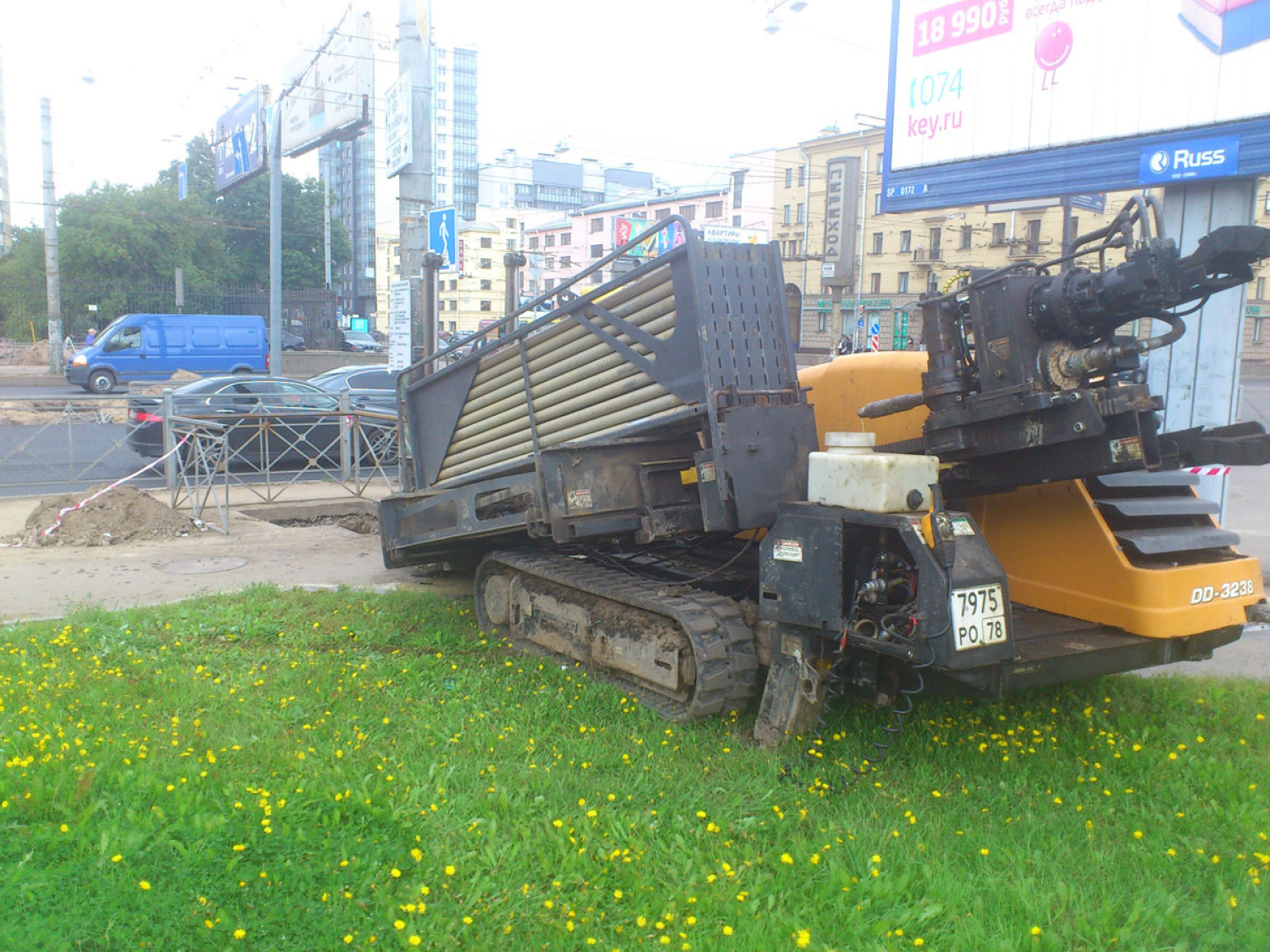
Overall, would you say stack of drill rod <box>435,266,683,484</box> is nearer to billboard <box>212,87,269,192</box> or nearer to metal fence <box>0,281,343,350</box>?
billboard <box>212,87,269,192</box>

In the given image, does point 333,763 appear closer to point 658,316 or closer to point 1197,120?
point 658,316

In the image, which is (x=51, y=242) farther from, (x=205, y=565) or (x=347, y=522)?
(x=205, y=565)

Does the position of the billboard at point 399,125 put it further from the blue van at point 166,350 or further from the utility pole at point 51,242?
the utility pole at point 51,242

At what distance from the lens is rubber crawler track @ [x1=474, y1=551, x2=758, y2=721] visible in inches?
205

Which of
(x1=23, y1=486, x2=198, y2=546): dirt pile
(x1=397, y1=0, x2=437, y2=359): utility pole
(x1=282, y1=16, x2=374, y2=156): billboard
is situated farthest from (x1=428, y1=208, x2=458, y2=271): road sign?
(x1=282, y1=16, x2=374, y2=156): billboard

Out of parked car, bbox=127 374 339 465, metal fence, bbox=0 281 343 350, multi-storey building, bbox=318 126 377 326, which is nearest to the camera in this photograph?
parked car, bbox=127 374 339 465

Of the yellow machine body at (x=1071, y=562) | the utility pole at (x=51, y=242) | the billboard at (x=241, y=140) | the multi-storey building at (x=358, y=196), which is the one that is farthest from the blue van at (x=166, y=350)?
the multi-storey building at (x=358, y=196)

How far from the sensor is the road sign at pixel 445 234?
1268 centimetres

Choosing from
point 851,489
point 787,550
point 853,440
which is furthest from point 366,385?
point 851,489

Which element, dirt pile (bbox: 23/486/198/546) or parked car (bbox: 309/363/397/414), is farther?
parked car (bbox: 309/363/397/414)

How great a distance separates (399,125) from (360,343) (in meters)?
38.7

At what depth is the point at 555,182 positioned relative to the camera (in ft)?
382

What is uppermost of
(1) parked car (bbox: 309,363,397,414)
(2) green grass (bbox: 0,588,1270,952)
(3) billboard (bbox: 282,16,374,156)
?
(3) billboard (bbox: 282,16,374,156)

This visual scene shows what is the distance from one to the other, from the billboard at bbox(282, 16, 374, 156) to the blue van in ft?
19.0
